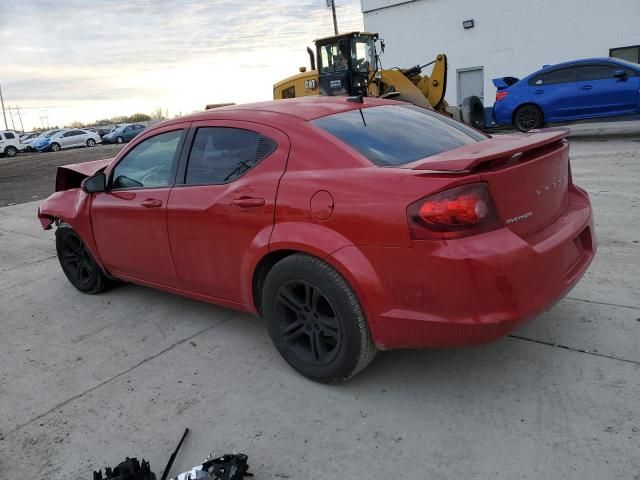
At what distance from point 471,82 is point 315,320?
68.0ft

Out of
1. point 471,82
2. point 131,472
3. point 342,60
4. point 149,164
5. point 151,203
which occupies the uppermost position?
point 342,60

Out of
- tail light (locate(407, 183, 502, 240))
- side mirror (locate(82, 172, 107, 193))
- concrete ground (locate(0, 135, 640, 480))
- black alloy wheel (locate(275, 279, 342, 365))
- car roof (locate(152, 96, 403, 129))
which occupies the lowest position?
concrete ground (locate(0, 135, 640, 480))

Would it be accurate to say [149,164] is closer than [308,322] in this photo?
No

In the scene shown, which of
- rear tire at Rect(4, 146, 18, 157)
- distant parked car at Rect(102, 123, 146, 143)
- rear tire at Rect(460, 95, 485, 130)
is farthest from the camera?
distant parked car at Rect(102, 123, 146, 143)

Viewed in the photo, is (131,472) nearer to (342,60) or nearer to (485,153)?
(485,153)

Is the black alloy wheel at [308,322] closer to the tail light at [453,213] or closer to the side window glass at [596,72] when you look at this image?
the tail light at [453,213]

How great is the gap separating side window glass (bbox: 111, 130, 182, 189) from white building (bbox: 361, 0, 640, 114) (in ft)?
61.0

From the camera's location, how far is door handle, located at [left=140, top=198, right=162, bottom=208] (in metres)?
3.70

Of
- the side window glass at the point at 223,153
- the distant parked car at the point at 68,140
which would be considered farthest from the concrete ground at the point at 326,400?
the distant parked car at the point at 68,140

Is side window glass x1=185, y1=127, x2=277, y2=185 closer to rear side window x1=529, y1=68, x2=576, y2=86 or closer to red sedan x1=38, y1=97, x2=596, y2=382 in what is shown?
red sedan x1=38, y1=97, x2=596, y2=382

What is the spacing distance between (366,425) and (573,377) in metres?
1.14

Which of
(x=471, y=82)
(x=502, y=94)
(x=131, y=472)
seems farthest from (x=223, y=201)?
→ (x=471, y=82)

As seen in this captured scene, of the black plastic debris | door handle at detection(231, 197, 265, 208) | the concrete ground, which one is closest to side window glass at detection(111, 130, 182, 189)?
door handle at detection(231, 197, 265, 208)

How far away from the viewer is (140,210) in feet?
12.6
